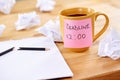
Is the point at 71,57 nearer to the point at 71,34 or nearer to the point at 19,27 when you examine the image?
the point at 71,34

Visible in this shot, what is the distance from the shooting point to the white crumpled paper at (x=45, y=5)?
3.44ft

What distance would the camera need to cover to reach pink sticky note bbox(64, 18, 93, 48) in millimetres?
640

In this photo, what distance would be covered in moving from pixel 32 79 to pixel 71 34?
0.17 m

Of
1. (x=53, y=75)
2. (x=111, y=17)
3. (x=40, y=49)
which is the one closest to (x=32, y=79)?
(x=53, y=75)

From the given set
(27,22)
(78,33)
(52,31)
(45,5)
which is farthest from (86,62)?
(45,5)

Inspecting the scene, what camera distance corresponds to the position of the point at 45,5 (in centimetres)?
107

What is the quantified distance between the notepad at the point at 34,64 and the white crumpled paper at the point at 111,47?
0.11m

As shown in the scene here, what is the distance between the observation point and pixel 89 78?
557mm

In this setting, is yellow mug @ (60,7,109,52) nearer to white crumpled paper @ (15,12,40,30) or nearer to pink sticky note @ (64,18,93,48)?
pink sticky note @ (64,18,93,48)

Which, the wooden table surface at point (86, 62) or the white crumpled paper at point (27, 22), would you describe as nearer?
the wooden table surface at point (86, 62)

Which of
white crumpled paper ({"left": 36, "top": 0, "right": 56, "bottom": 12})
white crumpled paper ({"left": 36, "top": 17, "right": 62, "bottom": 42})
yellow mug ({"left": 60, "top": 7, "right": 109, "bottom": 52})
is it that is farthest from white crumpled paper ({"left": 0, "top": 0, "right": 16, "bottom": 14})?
yellow mug ({"left": 60, "top": 7, "right": 109, "bottom": 52})

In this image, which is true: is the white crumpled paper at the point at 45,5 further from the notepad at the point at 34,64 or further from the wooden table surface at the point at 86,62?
the notepad at the point at 34,64

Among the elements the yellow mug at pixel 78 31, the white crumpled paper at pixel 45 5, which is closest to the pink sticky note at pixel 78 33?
the yellow mug at pixel 78 31

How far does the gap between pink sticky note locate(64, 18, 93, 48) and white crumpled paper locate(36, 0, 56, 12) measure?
0.41 m
